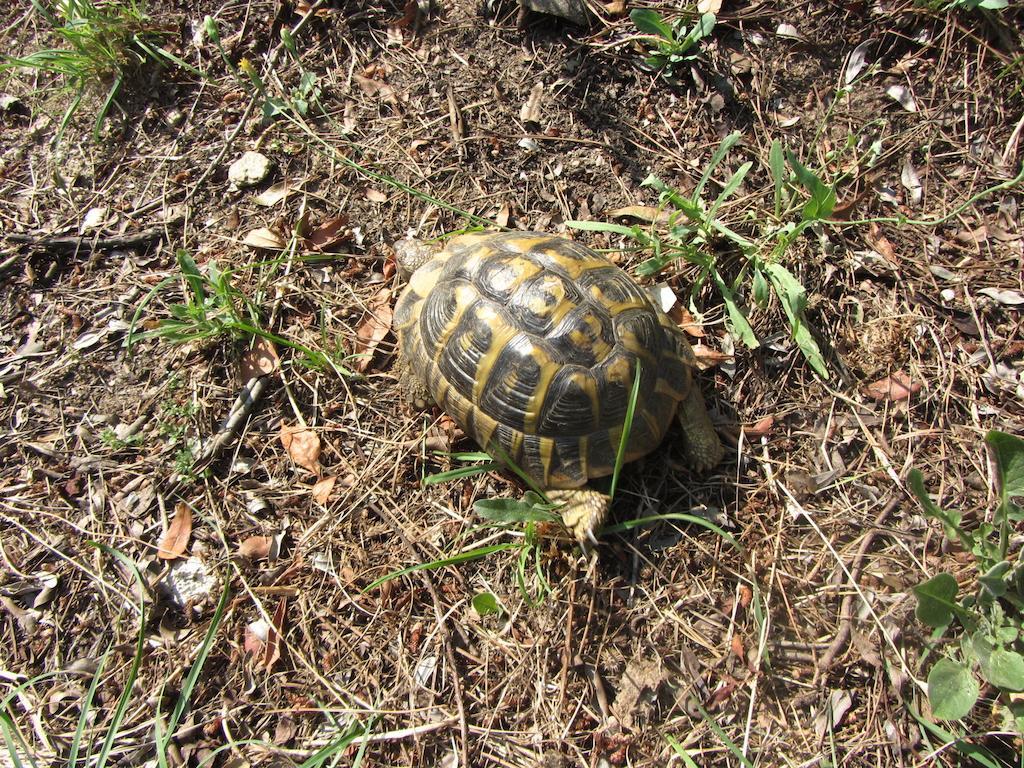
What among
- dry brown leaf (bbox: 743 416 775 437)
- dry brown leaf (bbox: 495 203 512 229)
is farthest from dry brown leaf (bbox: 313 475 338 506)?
dry brown leaf (bbox: 743 416 775 437)

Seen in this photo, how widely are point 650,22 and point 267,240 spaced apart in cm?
235

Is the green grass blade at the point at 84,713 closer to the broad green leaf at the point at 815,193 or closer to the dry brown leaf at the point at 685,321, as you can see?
the dry brown leaf at the point at 685,321

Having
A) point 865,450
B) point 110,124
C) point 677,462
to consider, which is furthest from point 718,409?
point 110,124

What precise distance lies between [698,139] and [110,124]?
134 inches

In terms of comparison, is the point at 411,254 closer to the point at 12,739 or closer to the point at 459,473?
the point at 459,473

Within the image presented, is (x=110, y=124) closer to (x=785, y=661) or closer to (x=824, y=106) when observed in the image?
(x=824, y=106)

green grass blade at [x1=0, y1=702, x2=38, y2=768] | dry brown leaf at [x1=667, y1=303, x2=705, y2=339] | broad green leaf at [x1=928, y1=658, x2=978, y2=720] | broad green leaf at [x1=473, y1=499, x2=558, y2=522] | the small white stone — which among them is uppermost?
the small white stone

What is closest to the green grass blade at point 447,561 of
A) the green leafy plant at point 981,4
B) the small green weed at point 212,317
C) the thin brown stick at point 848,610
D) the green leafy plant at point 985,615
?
the small green weed at point 212,317

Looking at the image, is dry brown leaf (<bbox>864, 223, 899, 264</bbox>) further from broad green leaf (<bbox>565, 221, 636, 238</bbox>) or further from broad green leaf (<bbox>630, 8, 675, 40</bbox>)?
broad green leaf (<bbox>630, 8, 675, 40</bbox>)

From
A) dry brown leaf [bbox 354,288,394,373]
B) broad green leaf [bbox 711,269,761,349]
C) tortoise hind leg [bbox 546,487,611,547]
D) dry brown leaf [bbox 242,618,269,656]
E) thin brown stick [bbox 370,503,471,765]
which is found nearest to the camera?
thin brown stick [bbox 370,503,471,765]

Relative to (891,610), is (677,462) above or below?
above

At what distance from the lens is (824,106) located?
326cm

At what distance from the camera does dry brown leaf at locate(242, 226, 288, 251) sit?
3.31 m

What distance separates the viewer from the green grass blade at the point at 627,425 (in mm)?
2324
